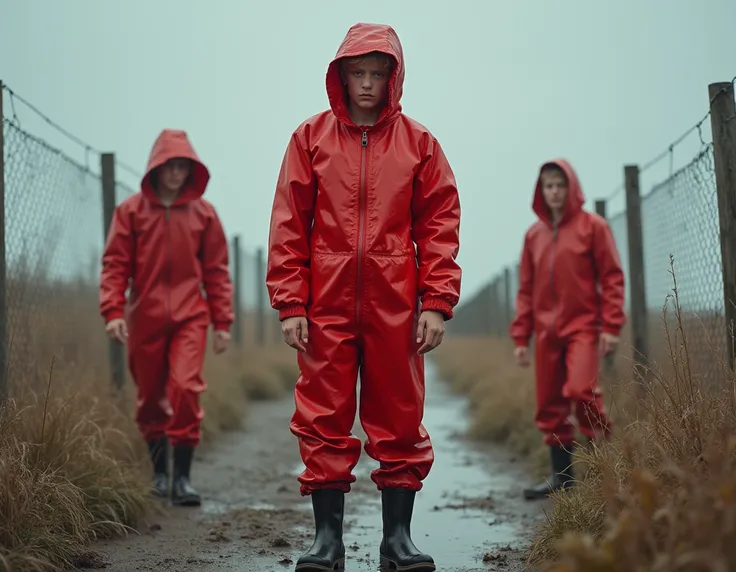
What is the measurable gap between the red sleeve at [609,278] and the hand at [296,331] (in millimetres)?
2631

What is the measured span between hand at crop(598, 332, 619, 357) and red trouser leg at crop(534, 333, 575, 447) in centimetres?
23

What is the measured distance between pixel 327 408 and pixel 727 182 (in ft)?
7.18

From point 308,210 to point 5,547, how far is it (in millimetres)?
1742

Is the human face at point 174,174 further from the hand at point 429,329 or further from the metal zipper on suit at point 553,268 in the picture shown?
the hand at point 429,329

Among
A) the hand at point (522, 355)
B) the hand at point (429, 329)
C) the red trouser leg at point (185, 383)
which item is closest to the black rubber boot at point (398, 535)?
the hand at point (429, 329)

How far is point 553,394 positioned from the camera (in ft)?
20.2

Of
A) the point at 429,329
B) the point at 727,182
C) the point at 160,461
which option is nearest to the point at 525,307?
the point at 727,182

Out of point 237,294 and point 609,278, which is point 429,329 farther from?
point 237,294

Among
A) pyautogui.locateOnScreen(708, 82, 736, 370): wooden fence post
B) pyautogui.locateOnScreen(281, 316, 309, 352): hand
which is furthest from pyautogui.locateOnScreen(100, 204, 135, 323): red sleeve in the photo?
pyautogui.locateOnScreen(708, 82, 736, 370): wooden fence post

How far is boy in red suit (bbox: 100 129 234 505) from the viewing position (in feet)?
19.4

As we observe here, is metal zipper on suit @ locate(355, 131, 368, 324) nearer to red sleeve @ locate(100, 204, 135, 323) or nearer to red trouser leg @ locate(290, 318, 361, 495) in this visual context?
red trouser leg @ locate(290, 318, 361, 495)

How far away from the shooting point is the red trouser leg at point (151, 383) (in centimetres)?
595

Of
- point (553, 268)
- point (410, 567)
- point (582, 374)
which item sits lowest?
point (410, 567)

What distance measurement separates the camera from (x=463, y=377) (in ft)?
46.4
